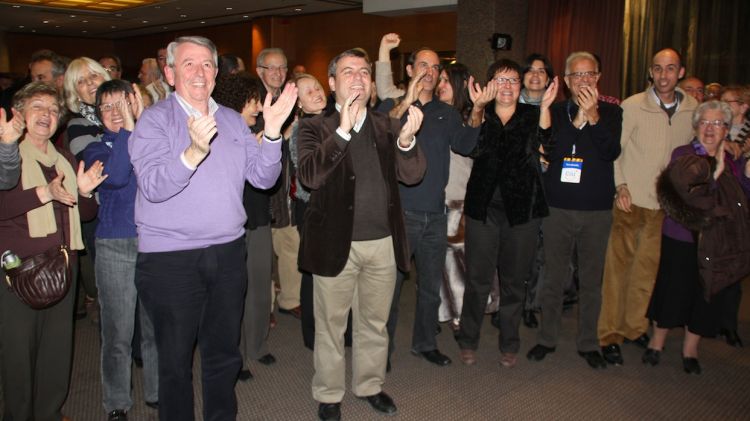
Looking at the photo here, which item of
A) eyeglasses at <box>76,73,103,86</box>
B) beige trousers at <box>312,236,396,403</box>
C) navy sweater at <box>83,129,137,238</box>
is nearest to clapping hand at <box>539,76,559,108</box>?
beige trousers at <box>312,236,396,403</box>

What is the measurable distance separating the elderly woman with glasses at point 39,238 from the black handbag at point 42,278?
50 mm

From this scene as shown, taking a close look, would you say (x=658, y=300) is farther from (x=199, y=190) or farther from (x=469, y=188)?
(x=199, y=190)

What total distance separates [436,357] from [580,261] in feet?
3.55

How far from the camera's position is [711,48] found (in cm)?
709

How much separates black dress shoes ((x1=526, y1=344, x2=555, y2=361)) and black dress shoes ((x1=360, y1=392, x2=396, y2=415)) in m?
1.12

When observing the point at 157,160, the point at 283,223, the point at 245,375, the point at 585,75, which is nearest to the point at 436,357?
the point at 245,375

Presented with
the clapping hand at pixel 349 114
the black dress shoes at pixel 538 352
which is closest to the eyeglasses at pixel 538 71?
the clapping hand at pixel 349 114

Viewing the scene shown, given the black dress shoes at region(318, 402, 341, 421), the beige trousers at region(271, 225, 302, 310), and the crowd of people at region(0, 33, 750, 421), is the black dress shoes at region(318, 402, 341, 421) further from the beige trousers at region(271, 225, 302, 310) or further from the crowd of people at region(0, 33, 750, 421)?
the beige trousers at region(271, 225, 302, 310)

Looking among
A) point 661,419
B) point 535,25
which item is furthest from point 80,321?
point 535,25

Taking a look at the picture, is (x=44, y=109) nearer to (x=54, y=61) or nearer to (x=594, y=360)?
(x=54, y=61)

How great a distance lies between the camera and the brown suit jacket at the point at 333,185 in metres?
2.43

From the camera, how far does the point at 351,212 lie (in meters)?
2.55

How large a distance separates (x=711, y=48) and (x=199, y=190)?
7366 millimetres

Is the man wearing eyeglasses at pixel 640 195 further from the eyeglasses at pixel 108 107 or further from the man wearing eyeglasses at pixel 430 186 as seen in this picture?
the eyeglasses at pixel 108 107
